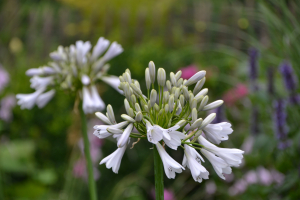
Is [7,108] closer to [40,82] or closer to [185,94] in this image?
[40,82]

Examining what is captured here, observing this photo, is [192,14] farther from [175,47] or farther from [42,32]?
[42,32]

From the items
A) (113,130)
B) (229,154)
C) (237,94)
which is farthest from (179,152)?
(113,130)

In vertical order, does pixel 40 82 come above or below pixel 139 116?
above

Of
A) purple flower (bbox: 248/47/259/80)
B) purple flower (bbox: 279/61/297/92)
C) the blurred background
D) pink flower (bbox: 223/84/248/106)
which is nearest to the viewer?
purple flower (bbox: 279/61/297/92)

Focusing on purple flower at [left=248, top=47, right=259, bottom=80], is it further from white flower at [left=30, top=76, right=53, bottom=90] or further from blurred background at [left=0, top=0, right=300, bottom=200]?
white flower at [left=30, top=76, right=53, bottom=90]

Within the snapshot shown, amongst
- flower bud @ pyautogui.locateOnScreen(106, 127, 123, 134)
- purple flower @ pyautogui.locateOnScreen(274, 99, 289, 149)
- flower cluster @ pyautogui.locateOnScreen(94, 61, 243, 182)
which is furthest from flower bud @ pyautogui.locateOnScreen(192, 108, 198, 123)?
purple flower @ pyautogui.locateOnScreen(274, 99, 289, 149)

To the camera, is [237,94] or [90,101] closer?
[90,101]

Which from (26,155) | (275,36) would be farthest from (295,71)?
(26,155)

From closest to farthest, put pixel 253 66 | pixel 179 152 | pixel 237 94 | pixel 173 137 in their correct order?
pixel 173 137
pixel 253 66
pixel 237 94
pixel 179 152

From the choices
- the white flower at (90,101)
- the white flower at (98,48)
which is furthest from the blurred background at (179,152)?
the white flower at (98,48)

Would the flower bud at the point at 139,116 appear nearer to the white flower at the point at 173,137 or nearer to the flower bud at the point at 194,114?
the white flower at the point at 173,137

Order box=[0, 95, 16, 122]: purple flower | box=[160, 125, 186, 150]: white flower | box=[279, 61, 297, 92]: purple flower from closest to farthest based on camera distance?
box=[160, 125, 186, 150]: white flower, box=[279, 61, 297, 92]: purple flower, box=[0, 95, 16, 122]: purple flower
